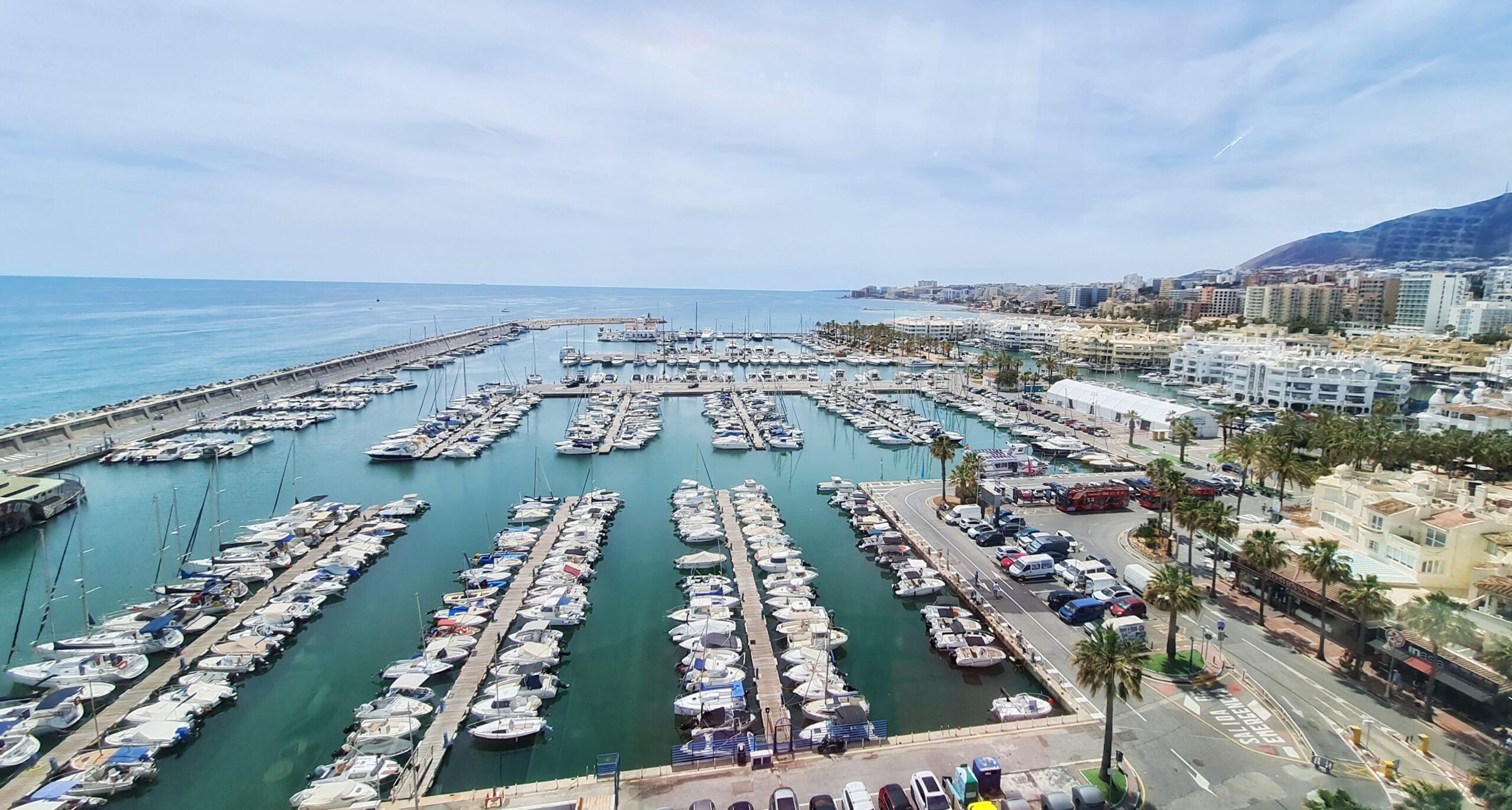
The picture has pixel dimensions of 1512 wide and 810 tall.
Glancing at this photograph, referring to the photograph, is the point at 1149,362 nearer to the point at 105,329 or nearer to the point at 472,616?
the point at 472,616

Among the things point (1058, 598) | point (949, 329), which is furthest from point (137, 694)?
point (949, 329)

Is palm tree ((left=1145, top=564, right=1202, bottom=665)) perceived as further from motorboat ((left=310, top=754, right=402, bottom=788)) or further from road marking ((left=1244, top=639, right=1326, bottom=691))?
motorboat ((left=310, top=754, right=402, bottom=788))

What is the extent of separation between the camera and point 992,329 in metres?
160

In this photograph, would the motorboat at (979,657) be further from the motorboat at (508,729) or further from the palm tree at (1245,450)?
the palm tree at (1245,450)

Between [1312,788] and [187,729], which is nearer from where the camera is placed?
[1312,788]

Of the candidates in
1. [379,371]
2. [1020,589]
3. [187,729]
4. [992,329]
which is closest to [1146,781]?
[1020,589]

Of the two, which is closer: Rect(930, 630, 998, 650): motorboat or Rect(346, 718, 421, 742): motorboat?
Rect(346, 718, 421, 742): motorboat

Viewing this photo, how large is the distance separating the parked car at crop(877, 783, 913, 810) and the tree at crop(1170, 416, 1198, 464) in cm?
4284

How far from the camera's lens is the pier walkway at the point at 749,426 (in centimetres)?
6556

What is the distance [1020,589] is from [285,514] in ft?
146

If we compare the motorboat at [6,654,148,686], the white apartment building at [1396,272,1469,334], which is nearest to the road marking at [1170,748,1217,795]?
the motorboat at [6,654,148,686]

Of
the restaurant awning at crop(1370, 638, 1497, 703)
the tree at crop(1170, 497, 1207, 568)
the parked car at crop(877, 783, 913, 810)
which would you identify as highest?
the tree at crop(1170, 497, 1207, 568)

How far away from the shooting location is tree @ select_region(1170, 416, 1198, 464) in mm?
52750

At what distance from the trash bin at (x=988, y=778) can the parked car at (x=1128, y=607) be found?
13.5 metres
